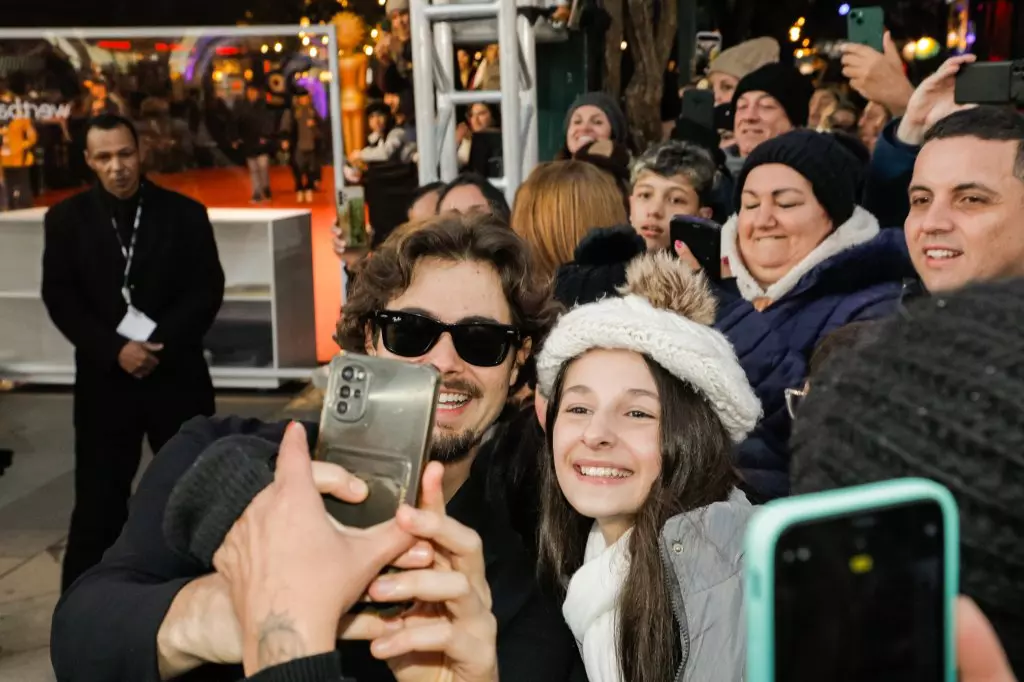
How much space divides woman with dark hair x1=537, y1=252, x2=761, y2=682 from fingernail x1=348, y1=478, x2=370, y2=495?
694mm

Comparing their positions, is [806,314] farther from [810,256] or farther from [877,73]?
[877,73]

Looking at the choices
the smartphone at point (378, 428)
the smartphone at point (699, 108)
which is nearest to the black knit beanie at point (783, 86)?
the smartphone at point (699, 108)

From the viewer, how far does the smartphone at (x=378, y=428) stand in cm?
107

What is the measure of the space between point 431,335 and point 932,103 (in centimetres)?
186

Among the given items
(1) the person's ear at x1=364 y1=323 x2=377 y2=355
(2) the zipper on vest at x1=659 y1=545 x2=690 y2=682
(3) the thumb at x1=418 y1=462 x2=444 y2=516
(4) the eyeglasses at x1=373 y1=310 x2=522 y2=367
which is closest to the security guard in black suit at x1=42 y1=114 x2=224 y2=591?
(1) the person's ear at x1=364 y1=323 x2=377 y2=355

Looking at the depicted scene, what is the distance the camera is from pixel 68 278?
437 cm

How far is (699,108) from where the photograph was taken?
5.78 m

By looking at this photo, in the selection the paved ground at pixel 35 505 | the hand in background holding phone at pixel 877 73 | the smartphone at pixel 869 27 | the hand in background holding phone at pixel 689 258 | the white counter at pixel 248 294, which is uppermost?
the smartphone at pixel 869 27

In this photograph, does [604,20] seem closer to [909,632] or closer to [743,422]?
[743,422]

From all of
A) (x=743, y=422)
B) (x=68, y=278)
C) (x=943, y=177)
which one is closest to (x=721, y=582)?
(x=743, y=422)

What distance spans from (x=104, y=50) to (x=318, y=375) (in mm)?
5706

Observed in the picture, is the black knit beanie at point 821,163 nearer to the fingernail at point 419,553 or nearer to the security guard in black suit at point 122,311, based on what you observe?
the fingernail at point 419,553

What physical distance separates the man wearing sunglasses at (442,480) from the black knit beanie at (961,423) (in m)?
0.51

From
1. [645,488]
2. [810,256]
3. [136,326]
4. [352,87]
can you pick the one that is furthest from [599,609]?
[352,87]
